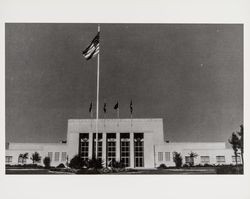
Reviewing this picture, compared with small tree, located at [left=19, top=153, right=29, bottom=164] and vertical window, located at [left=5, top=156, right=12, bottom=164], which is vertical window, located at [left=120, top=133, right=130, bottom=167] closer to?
small tree, located at [left=19, top=153, right=29, bottom=164]

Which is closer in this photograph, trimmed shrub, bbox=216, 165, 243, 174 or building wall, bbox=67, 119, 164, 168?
trimmed shrub, bbox=216, 165, 243, 174

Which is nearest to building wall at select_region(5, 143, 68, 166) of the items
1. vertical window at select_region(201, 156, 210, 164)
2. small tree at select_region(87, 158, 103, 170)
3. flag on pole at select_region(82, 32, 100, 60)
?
small tree at select_region(87, 158, 103, 170)

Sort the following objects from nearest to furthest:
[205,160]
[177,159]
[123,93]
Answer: [205,160] → [177,159] → [123,93]

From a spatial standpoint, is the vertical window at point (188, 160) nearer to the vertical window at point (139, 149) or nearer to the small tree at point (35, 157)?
the vertical window at point (139, 149)

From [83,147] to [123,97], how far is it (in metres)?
1.82

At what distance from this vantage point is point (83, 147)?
12.1 meters

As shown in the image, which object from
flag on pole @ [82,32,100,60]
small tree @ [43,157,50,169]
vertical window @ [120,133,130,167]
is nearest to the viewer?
small tree @ [43,157,50,169]

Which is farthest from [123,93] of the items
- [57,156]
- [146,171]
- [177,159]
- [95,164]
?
[57,156]

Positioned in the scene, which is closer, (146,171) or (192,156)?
(146,171)

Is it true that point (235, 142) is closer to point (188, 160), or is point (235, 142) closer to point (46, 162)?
point (188, 160)

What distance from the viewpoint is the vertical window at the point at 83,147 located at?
11.9 metres

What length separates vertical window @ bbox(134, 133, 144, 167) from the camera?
1198 centimetres

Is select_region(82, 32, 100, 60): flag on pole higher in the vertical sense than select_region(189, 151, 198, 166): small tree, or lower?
higher
